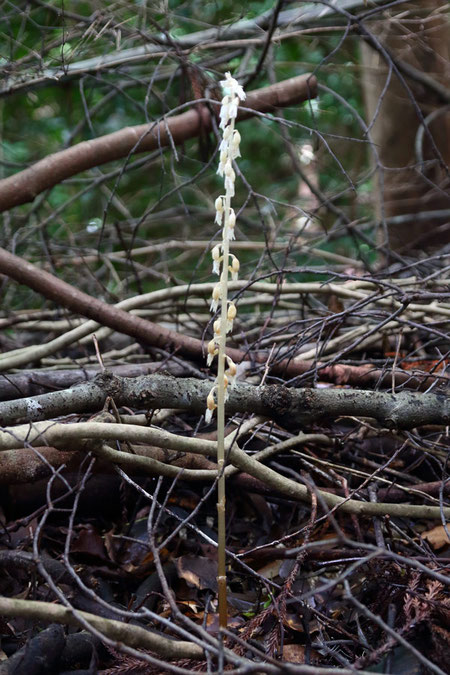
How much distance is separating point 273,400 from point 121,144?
5.21 feet

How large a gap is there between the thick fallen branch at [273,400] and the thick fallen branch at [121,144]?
110 centimetres

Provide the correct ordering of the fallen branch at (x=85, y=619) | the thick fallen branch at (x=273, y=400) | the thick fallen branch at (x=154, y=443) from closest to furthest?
the fallen branch at (x=85, y=619) → the thick fallen branch at (x=154, y=443) → the thick fallen branch at (x=273, y=400)

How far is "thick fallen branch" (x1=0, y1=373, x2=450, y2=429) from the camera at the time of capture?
1603 millimetres

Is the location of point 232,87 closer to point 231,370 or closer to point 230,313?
point 230,313

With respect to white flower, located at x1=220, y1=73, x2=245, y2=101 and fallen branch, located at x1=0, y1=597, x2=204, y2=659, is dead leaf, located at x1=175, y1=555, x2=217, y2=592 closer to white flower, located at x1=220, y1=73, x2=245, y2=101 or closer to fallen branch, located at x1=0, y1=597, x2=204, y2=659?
fallen branch, located at x1=0, y1=597, x2=204, y2=659

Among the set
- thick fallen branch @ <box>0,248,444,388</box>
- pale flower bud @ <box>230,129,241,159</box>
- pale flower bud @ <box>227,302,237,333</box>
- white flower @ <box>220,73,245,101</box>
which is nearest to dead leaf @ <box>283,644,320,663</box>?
pale flower bud @ <box>227,302,237,333</box>

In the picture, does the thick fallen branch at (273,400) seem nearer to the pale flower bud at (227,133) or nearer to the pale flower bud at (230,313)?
the pale flower bud at (230,313)

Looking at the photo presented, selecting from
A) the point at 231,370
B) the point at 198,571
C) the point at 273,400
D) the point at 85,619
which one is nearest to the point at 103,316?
the point at 273,400

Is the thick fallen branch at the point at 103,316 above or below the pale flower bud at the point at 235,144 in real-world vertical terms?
below

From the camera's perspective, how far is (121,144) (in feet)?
8.92

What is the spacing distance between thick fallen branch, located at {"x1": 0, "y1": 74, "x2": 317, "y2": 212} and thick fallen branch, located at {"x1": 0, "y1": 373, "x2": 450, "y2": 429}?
1.10 metres

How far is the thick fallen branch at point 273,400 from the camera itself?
1.60 meters

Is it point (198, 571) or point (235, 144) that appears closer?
point (235, 144)

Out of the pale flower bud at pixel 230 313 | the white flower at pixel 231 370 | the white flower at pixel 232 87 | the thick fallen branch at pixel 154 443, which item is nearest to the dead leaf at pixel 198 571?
the thick fallen branch at pixel 154 443
